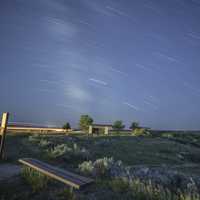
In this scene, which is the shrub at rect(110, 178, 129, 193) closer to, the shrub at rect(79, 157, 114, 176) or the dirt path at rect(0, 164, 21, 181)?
the shrub at rect(79, 157, 114, 176)

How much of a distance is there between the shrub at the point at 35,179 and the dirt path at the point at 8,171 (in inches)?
23.4

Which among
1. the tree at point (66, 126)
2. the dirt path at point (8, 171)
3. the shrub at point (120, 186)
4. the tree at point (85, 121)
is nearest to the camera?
→ the shrub at point (120, 186)

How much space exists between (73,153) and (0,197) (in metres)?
5.52

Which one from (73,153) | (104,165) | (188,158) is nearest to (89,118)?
(188,158)

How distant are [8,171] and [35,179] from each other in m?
A: 2.04

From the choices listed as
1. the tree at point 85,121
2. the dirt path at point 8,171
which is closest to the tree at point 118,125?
the tree at point 85,121

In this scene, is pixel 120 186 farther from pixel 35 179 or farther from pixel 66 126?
pixel 66 126

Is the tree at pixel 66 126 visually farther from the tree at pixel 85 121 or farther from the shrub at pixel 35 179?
the shrub at pixel 35 179

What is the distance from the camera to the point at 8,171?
21.5ft

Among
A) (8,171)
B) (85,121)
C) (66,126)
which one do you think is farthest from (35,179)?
(85,121)

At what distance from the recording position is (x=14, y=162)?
8.02 metres

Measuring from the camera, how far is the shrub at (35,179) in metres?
4.83

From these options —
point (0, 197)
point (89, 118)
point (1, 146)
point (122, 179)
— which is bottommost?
point (0, 197)

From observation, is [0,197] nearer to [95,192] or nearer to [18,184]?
[18,184]
